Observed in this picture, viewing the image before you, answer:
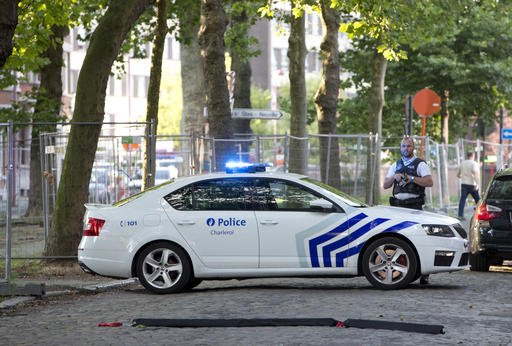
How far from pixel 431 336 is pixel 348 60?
41.5m

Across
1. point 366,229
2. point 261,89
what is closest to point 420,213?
point 366,229

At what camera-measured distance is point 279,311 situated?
13.1m

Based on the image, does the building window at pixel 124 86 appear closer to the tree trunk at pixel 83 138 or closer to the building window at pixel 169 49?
the building window at pixel 169 49

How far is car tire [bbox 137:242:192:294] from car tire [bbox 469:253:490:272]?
4.69 metres

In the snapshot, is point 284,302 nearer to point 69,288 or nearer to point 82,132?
point 69,288

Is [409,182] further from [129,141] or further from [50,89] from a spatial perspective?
[50,89]

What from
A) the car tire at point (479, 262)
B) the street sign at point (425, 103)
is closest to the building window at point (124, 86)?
the street sign at point (425, 103)

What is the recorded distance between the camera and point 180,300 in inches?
577

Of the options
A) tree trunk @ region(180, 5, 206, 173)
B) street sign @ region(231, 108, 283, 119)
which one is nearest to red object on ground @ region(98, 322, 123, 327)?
street sign @ region(231, 108, 283, 119)

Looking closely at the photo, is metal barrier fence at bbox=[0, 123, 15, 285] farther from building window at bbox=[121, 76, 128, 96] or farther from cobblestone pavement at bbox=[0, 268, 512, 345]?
building window at bbox=[121, 76, 128, 96]

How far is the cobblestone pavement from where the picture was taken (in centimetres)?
1112

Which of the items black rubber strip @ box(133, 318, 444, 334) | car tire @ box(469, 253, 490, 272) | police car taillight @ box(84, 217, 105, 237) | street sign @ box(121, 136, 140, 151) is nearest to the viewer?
black rubber strip @ box(133, 318, 444, 334)

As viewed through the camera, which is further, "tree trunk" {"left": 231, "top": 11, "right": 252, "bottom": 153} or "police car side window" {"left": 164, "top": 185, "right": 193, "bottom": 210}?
"tree trunk" {"left": 231, "top": 11, "right": 252, "bottom": 153}

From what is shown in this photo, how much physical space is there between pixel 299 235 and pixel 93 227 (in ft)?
7.73
